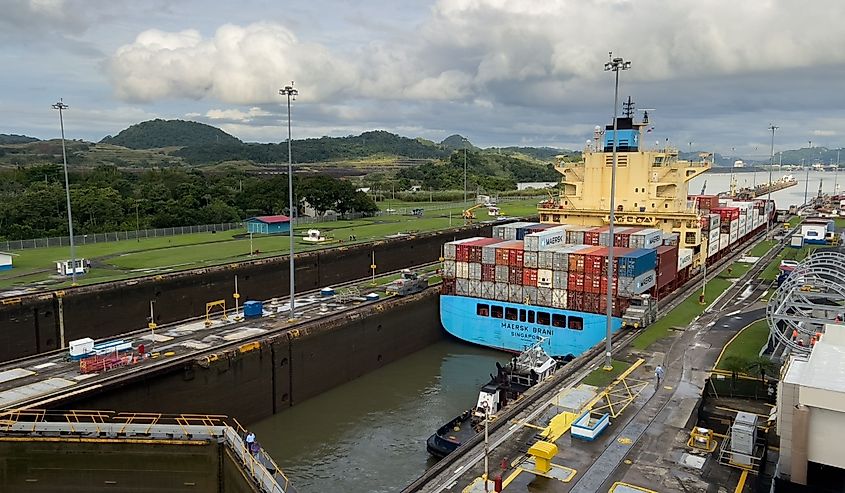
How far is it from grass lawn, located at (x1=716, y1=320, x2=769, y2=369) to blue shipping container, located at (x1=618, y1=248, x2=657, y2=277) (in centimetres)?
744

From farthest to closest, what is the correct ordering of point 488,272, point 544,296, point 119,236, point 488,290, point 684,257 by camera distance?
point 119,236 < point 684,257 < point 488,290 < point 488,272 < point 544,296

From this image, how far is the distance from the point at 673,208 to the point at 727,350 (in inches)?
995

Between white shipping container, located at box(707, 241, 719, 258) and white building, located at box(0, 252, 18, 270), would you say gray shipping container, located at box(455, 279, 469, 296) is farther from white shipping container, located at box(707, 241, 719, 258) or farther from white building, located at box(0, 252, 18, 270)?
white building, located at box(0, 252, 18, 270)

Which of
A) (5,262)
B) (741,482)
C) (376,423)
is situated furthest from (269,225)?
(741,482)

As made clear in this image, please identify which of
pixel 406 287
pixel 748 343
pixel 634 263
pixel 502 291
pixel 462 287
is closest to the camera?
pixel 748 343

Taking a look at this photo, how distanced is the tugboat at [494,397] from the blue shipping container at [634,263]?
10.0 m

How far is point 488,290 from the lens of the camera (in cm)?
4594

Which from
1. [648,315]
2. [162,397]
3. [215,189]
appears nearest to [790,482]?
[648,315]

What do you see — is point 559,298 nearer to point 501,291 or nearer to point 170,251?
point 501,291

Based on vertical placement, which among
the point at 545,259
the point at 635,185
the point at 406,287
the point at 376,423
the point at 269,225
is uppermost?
the point at 635,185

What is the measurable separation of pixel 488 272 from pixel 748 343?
59.5ft

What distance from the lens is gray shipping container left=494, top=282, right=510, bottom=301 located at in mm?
45125

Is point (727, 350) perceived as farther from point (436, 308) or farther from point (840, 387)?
point (436, 308)

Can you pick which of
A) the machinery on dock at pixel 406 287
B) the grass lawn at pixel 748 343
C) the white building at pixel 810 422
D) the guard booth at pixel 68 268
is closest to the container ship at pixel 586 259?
the machinery on dock at pixel 406 287
